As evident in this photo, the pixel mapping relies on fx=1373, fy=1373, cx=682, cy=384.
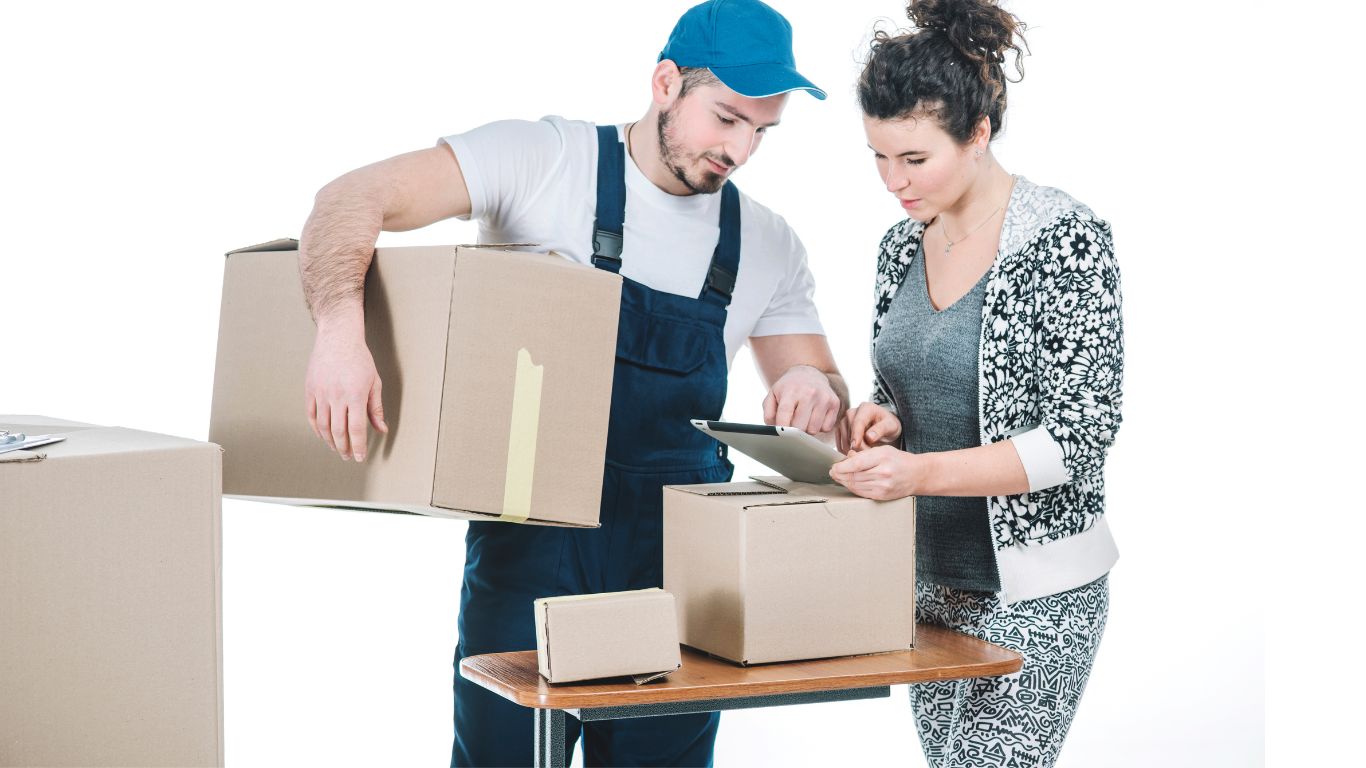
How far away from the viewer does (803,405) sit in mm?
1977

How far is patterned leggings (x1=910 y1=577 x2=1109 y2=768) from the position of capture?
1.77 meters

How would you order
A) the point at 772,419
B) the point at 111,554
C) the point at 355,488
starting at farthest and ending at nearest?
1. the point at 772,419
2. the point at 355,488
3. the point at 111,554

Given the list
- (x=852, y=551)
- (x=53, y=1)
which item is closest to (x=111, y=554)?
(x=852, y=551)

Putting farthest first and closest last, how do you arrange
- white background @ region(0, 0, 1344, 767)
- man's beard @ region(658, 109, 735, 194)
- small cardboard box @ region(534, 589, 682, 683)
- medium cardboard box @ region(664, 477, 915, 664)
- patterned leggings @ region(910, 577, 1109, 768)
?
white background @ region(0, 0, 1344, 767)
man's beard @ region(658, 109, 735, 194)
patterned leggings @ region(910, 577, 1109, 768)
medium cardboard box @ region(664, 477, 915, 664)
small cardboard box @ region(534, 589, 682, 683)

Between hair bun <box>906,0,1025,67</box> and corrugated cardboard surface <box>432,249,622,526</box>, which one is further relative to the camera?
hair bun <box>906,0,1025,67</box>

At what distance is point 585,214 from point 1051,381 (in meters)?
0.72

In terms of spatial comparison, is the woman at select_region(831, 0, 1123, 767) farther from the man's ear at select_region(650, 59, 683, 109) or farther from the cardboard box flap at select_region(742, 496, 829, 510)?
the man's ear at select_region(650, 59, 683, 109)

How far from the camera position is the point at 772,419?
2.00 m

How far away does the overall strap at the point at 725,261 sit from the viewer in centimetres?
207

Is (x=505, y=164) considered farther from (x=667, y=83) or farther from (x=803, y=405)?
(x=803, y=405)

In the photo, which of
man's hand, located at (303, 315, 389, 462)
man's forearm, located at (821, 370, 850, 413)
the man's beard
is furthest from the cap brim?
man's hand, located at (303, 315, 389, 462)

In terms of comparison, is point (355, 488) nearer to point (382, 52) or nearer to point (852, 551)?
point (852, 551)

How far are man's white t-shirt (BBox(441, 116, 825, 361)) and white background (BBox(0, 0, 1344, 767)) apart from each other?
1102 mm

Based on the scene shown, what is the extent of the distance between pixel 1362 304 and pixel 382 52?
8.08 ft
